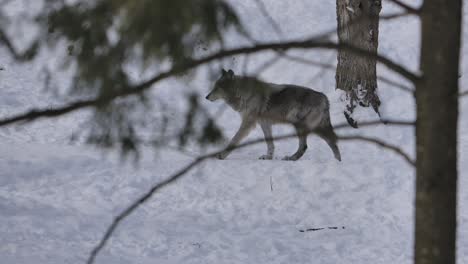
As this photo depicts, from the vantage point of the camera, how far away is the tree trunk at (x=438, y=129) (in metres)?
3.47

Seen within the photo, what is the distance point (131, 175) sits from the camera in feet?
33.3

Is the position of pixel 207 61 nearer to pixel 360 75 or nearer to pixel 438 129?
pixel 438 129

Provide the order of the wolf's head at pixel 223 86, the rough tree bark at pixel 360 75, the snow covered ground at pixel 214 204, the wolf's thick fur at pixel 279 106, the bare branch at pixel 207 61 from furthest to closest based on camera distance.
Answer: the rough tree bark at pixel 360 75, the wolf's head at pixel 223 86, the wolf's thick fur at pixel 279 106, the snow covered ground at pixel 214 204, the bare branch at pixel 207 61

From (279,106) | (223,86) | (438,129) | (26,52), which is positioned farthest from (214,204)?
(438,129)

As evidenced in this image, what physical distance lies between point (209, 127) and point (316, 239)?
15.4 feet

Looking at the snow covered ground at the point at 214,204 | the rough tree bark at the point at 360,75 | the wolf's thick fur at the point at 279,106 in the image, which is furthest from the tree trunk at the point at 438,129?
the rough tree bark at the point at 360,75

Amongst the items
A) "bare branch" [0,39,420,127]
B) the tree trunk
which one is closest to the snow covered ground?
"bare branch" [0,39,420,127]

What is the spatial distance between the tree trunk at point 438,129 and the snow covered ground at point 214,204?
4.50 m

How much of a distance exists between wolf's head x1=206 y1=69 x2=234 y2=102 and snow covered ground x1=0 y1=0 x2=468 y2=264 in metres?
0.96

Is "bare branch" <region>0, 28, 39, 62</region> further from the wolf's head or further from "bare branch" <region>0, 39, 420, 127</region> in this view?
the wolf's head

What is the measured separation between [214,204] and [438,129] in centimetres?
622

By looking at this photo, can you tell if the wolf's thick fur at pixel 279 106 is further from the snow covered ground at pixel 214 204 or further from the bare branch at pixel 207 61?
the bare branch at pixel 207 61

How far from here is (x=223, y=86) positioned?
11820 mm

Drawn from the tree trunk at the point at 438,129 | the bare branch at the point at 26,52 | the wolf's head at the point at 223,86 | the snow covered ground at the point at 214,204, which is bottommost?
the snow covered ground at the point at 214,204
